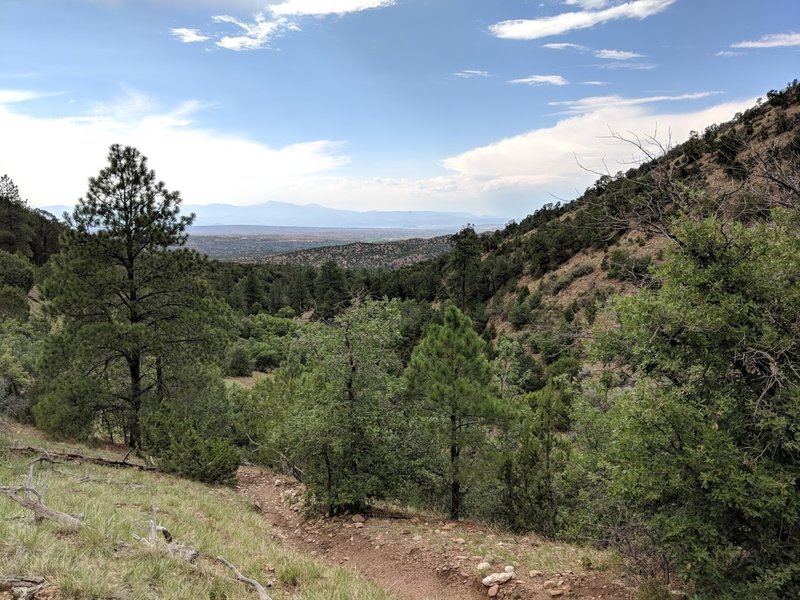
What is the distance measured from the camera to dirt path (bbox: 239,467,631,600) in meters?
6.60

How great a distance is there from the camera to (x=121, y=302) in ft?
51.0

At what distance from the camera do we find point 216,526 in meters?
8.76

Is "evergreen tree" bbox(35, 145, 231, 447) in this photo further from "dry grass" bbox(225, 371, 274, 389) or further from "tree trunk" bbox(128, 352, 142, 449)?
"dry grass" bbox(225, 371, 274, 389)

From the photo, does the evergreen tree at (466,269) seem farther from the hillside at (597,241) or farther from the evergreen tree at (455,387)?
the evergreen tree at (455,387)

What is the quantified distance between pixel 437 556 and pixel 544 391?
8223 millimetres

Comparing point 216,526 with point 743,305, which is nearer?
point 743,305

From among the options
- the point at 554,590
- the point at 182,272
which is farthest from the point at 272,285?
the point at 554,590

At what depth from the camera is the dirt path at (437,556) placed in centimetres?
660

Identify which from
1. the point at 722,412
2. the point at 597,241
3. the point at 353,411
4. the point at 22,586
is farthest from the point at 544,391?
the point at 597,241

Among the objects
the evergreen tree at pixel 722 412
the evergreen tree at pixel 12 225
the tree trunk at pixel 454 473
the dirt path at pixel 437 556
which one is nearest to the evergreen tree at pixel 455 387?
the tree trunk at pixel 454 473

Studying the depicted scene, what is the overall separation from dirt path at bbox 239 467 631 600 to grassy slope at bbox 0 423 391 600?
0.97 meters

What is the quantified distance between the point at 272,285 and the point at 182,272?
2373 inches

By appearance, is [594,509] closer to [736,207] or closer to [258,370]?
[736,207]

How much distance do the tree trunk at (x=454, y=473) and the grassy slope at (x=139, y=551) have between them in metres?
4.13
